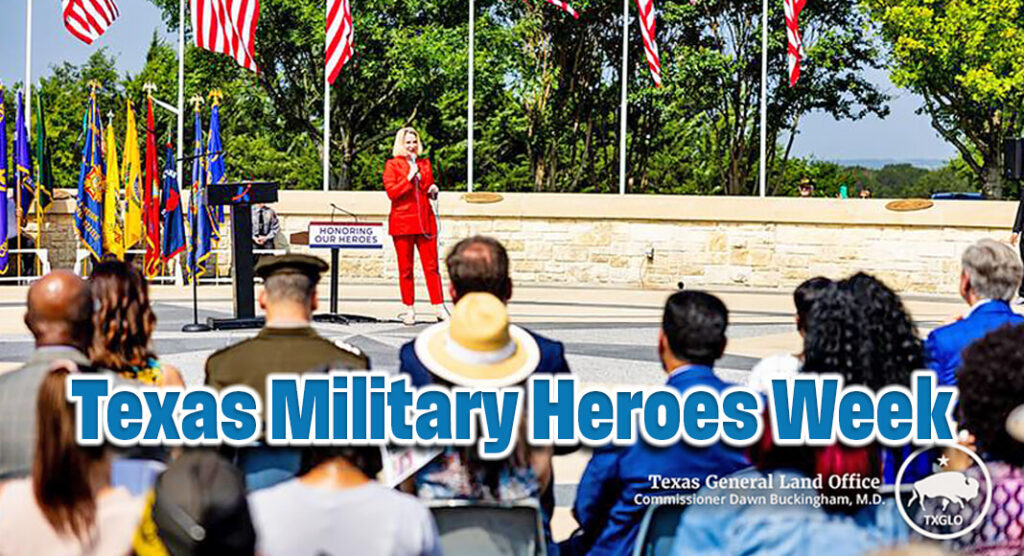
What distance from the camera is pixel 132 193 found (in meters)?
21.8

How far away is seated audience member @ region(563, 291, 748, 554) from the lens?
412 centimetres

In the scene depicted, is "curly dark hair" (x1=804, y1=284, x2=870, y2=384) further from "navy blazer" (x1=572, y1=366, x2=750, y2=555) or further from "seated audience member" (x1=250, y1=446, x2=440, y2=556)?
"seated audience member" (x1=250, y1=446, x2=440, y2=556)

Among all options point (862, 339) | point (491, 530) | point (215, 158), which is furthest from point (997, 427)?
point (215, 158)

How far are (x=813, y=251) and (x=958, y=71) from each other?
837 inches

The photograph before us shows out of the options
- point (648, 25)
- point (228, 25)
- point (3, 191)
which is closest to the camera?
point (3, 191)

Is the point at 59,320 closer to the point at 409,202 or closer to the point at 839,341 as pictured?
the point at 839,341

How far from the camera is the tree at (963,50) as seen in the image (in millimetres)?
39094

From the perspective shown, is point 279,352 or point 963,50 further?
point 963,50

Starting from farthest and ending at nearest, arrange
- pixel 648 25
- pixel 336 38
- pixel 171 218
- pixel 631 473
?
pixel 648 25 → pixel 336 38 → pixel 171 218 → pixel 631 473

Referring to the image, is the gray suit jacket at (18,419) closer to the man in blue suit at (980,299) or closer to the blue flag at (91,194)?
the man in blue suit at (980,299)

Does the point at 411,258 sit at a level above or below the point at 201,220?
below

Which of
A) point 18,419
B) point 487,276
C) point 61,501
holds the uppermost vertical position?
point 487,276

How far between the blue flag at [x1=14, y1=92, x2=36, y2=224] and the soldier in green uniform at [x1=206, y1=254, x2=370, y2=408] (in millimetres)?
17728

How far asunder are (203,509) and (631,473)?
6.10ft
